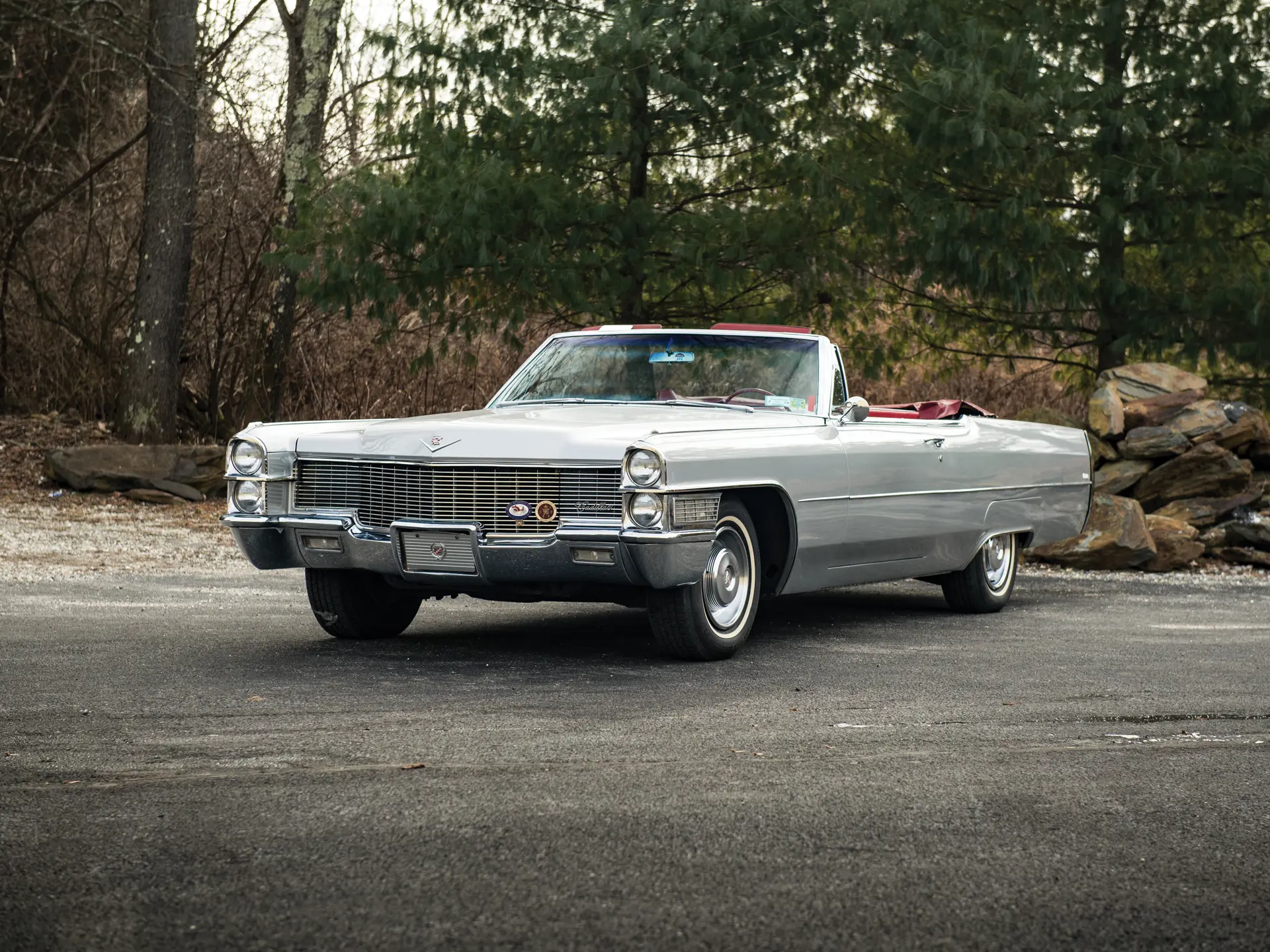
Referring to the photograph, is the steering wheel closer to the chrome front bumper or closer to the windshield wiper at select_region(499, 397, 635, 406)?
the windshield wiper at select_region(499, 397, 635, 406)

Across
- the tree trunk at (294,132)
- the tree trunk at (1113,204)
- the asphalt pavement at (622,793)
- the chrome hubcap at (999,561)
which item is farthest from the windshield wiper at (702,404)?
the tree trunk at (294,132)

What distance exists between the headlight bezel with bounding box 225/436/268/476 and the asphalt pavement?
83 cm

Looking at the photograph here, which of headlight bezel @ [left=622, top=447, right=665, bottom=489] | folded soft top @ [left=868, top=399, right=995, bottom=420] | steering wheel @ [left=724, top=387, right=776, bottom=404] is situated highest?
steering wheel @ [left=724, top=387, right=776, bottom=404]

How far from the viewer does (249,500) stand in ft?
25.0

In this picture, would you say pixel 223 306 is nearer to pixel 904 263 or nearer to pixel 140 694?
pixel 904 263

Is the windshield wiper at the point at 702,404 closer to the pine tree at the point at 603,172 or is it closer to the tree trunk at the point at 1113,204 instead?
the pine tree at the point at 603,172

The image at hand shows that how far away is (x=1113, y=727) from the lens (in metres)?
6.00

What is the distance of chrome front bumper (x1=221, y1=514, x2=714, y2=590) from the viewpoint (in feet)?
22.6

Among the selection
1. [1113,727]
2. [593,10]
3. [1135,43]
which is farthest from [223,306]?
[1113,727]

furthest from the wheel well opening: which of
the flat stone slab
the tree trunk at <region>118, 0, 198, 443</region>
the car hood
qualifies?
the tree trunk at <region>118, 0, 198, 443</region>

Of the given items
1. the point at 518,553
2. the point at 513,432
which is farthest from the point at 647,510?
the point at 513,432

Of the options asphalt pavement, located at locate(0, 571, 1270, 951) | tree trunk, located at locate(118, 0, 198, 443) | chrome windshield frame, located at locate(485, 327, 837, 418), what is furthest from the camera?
tree trunk, located at locate(118, 0, 198, 443)

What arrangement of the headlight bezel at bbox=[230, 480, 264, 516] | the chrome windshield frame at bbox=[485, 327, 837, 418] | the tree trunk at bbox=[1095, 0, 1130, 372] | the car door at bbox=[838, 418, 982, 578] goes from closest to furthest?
the headlight bezel at bbox=[230, 480, 264, 516] < the car door at bbox=[838, 418, 982, 578] < the chrome windshield frame at bbox=[485, 327, 837, 418] < the tree trunk at bbox=[1095, 0, 1130, 372]

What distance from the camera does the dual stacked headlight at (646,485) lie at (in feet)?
→ 22.5
